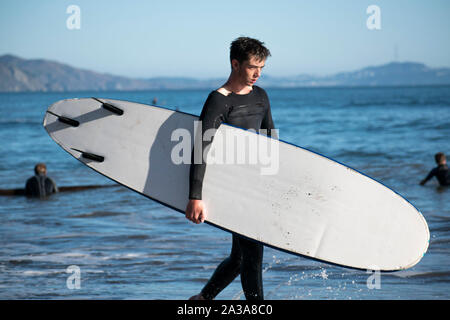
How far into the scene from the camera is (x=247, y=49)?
2.93m

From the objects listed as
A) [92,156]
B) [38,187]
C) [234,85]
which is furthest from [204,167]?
[38,187]

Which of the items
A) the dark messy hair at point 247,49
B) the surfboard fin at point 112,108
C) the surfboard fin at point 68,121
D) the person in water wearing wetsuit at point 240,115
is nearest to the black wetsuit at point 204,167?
the person in water wearing wetsuit at point 240,115

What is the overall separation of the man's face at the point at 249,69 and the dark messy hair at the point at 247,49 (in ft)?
0.06

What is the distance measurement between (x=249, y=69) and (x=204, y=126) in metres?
0.39

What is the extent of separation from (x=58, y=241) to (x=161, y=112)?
11.6ft

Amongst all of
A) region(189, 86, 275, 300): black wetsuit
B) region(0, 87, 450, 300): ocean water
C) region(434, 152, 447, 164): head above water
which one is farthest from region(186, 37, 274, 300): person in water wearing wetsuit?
region(434, 152, 447, 164): head above water

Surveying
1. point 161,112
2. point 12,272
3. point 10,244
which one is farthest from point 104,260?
point 161,112

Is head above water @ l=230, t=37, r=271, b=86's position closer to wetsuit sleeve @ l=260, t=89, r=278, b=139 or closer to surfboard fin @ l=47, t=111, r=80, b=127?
wetsuit sleeve @ l=260, t=89, r=278, b=139

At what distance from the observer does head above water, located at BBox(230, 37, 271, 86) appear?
2.94m

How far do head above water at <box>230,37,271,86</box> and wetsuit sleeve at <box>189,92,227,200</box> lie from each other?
0.57ft

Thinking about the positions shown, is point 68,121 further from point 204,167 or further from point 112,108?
point 204,167

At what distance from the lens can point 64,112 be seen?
3789 mm

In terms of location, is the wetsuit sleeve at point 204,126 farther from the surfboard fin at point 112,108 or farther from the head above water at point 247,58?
the surfboard fin at point 112,108
